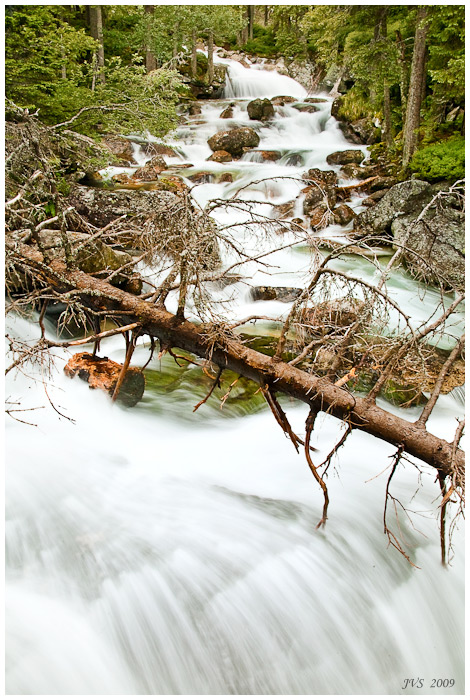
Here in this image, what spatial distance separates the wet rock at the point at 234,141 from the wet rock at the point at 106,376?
10761 millimetres

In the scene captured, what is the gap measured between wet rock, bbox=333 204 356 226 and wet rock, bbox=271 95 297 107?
9.53 metres

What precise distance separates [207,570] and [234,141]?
1317 centimetres

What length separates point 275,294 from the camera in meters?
6.93

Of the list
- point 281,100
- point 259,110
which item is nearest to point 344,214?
point 259,110

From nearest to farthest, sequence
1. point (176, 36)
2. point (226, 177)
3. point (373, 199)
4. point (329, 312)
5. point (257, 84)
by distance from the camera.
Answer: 1. point (329, 312)
2. point (373, 199)
3. point (226, 177)
4. point (176, 36)
5. point (257, 84)

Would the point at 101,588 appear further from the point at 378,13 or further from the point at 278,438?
the point at 378,13

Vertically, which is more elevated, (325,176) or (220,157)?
(220,157)

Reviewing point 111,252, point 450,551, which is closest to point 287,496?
point 450,551

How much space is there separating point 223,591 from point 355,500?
1345 mm

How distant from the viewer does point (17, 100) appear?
247 inches

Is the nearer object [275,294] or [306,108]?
[275,294]

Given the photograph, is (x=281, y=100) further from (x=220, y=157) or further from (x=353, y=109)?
(x=220, y=157)

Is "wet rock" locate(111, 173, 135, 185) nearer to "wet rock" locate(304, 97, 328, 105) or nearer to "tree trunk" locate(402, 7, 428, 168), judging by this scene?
"tree trunk" locate(402, 7, 428, 168)

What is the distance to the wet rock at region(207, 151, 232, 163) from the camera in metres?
13.0
